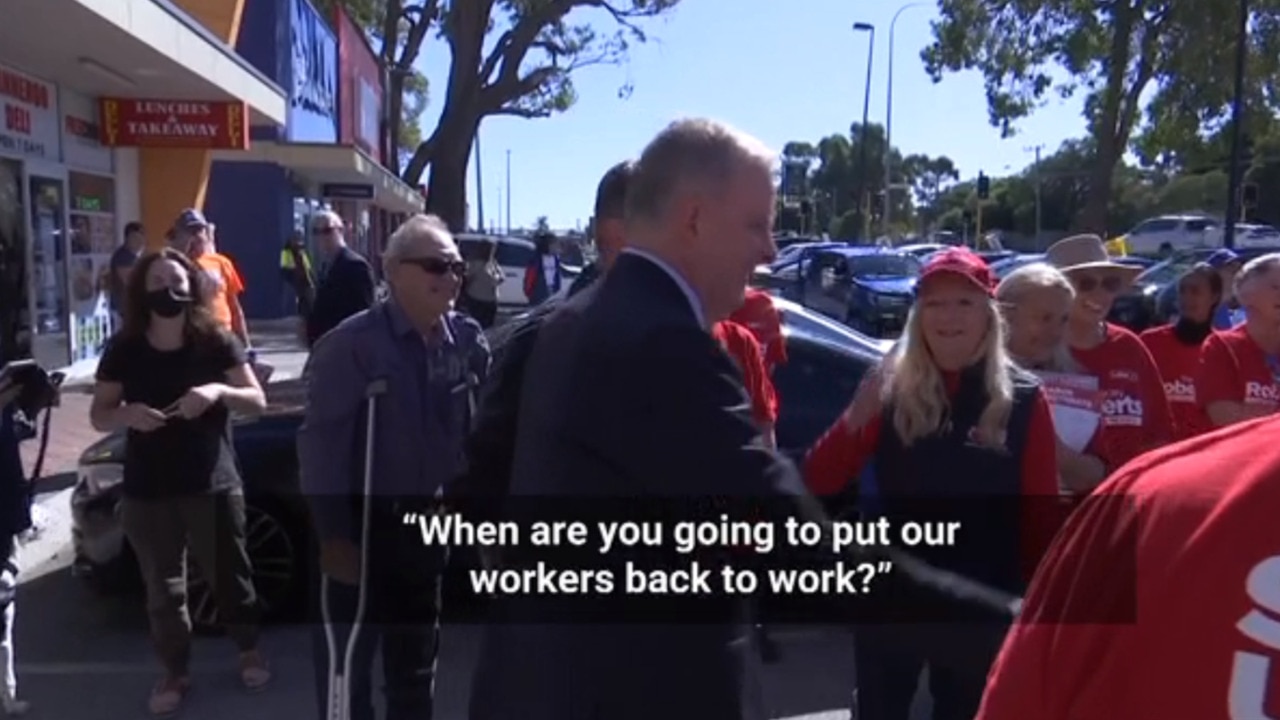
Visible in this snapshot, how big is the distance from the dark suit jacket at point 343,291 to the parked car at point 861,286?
13.8m

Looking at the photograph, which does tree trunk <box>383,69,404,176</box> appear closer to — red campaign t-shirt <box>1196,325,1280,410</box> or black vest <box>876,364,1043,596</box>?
red campaign t-shirt <box>1196,325,1280,410</box>

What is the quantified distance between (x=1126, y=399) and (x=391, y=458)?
7.45ft

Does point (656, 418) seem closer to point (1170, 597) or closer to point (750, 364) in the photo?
point (1170, 597)

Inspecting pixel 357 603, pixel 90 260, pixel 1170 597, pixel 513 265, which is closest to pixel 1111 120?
pixel 513 265

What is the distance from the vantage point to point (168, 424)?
186 inches

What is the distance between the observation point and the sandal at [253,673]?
17.4 ft

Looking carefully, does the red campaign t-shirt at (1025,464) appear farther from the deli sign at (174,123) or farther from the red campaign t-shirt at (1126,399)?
the deli sign at (174,123)

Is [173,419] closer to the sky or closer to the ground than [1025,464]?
closer to the ground

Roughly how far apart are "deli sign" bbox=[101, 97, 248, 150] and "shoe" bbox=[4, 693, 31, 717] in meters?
11.2

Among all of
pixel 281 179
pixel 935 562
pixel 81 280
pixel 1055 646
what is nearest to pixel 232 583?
pixel 935 562

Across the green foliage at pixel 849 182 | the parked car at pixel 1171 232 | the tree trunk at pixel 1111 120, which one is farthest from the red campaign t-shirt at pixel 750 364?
the green foliage at pixel 849 182

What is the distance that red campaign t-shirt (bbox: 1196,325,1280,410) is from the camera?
15.6 feet

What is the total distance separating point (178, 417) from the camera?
4727 millimetres

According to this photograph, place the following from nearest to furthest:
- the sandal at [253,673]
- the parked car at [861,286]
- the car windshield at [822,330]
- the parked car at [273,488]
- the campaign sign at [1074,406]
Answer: the campaign sign at [1074,406] → the sandal at [253,673] → the parked car at [273,488] → the car windshield at [822,330] → the parked car at [861,286]
